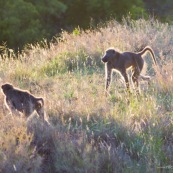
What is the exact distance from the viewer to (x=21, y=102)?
26.9 ft

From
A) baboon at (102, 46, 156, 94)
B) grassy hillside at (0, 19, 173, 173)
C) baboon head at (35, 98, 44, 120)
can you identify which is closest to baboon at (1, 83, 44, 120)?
baboon head at (35, 98, 44, 120)

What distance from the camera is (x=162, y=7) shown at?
30422 millimetres

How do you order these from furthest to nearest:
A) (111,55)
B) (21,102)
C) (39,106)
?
1. (111,55)
2. (21,102)
3. (39,106)

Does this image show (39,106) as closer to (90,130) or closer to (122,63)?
(90,130)

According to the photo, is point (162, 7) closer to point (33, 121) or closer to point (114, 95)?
point (114, 95)

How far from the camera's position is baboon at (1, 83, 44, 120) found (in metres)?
7.98

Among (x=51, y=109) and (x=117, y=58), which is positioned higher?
(x=117, y=58)

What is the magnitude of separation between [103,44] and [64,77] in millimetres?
2210

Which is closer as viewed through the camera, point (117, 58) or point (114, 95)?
point (114, 95)

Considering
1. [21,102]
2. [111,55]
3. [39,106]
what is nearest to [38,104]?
[39,106]

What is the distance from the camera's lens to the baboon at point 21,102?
7984 mm

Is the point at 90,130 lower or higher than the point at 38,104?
lower

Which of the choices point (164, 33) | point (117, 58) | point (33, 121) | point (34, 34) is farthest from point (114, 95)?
point (34, 34)

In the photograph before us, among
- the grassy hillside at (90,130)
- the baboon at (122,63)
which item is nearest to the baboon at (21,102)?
the grassy hillside at (90,130)
